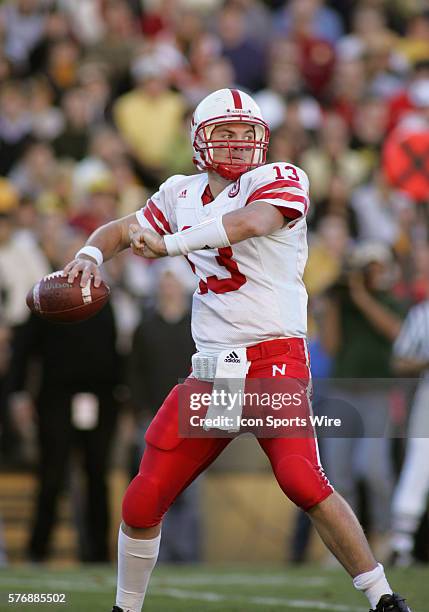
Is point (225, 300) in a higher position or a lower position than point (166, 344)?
higher

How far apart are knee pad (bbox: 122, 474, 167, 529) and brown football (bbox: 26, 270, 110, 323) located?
25.8 inches

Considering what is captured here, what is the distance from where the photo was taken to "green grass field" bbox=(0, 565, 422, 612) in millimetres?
6297

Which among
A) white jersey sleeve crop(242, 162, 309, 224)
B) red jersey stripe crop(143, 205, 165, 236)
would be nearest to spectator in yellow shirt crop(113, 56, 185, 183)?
red jersey stripe crop(143, 205, 165, 236)

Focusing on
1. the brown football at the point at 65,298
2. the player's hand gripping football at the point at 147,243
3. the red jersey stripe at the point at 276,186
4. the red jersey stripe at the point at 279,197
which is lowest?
the brown football at the point at 65,298

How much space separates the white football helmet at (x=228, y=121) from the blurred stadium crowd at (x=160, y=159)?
409 cm

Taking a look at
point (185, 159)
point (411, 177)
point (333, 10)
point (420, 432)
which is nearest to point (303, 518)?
point (420, 432)

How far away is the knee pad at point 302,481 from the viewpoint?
5.07 meters

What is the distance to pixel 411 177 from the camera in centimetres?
1116

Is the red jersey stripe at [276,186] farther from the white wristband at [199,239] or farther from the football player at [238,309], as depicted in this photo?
the white wristband at [199,239]

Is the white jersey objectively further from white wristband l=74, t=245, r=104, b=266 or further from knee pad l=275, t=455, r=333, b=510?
knee pad l=275, t=455, r=333, b=510

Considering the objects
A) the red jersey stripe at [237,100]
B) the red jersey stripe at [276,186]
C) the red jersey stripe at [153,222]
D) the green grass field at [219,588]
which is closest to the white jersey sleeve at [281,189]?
the red jersey stripe at [276,186]

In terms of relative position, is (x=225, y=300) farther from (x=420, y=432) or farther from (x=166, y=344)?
(x=166, y=344)

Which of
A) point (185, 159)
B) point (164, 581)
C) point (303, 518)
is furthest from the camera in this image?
point (185, 159)

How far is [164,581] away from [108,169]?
4.82 metres
